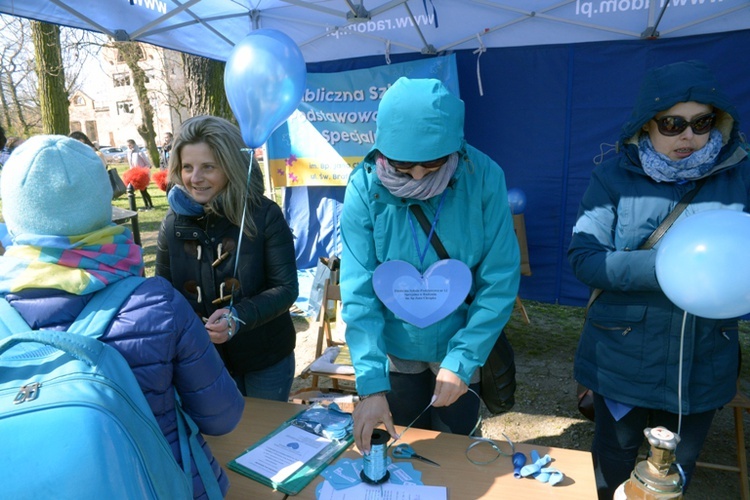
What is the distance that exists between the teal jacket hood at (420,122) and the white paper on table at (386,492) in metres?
0.83

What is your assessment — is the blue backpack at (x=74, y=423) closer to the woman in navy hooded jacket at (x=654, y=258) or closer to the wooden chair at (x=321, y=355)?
the woman in navy hooded jacket at (x=654, y=258)

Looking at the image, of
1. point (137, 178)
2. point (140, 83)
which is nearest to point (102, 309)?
point (137, 178)

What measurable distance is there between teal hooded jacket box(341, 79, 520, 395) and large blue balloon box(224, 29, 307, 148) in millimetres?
765

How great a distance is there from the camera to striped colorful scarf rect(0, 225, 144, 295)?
89 cm

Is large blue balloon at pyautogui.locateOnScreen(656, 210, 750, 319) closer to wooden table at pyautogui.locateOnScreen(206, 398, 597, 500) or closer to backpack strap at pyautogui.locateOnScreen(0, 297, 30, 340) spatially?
wooden table at pyautogui.locateOnScreen(206, 398, 597, 500)

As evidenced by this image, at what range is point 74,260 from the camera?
2.97ft

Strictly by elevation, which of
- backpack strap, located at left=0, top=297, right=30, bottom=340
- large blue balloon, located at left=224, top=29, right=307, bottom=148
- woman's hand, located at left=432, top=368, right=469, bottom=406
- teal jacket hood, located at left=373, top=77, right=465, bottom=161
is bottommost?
woman's hand, located at left=432, top=368, right=469, bottom=406

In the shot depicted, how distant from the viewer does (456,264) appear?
1.39 m

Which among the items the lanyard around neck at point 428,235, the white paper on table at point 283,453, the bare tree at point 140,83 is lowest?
the white paper on table at point 283,453

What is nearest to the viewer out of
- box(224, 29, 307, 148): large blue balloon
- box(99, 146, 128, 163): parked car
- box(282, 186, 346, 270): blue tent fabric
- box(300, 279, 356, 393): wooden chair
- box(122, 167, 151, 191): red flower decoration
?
box(224, 29, 307, 148): large blue balloon

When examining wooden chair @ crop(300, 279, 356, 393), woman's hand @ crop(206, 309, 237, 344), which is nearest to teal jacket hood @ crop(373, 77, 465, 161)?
woman's hand @ crop(206, 309, 237, 344)

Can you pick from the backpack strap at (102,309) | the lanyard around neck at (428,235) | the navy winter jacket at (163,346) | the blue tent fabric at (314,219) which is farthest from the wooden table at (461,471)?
the blue tent fabric at (314,219)

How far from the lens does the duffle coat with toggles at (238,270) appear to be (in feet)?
5.88

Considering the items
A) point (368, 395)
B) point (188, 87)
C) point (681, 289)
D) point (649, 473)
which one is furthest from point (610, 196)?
point (188, 87)
